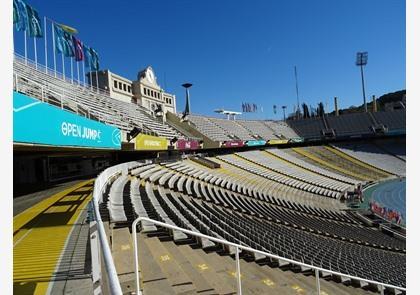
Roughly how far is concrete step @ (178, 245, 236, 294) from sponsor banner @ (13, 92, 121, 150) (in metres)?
4.60

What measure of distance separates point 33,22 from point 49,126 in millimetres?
15720

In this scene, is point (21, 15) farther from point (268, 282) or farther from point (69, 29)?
point (268, 282)

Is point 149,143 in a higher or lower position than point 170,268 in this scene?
higher

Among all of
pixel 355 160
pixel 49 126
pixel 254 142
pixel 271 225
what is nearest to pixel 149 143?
pixel 271 225

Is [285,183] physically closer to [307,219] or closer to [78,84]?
[307,219]

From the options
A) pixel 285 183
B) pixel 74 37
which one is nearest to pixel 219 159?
pixel 285 183

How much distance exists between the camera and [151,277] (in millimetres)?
4930

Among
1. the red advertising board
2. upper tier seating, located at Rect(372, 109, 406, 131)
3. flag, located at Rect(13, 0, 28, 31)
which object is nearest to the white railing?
flag, located at Rect(13, 0, 28, 31)

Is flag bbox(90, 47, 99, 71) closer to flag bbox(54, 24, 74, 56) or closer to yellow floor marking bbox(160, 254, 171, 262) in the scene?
flag bbox(54, 24, 74, 56)

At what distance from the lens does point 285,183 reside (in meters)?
32.8

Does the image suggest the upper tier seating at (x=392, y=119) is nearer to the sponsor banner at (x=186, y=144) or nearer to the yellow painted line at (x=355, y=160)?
the yellow painted line at (x=355, y=160)

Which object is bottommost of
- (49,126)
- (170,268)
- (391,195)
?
(391,195)

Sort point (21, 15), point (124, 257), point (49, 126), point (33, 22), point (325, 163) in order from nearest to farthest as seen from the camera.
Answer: point (124, 257), point (49, 126), point (21, 15), point (33, 22), point (325, 163)

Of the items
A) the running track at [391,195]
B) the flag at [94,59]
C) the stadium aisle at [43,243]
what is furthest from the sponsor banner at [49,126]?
the running track at [391,195]
